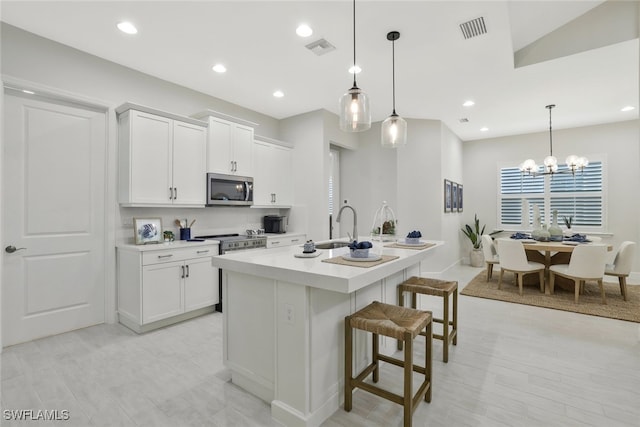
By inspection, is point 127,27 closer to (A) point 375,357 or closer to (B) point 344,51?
(B) point 344,51

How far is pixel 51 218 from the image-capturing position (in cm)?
303

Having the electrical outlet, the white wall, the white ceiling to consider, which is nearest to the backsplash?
the white ceiling

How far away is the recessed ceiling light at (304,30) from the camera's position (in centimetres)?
278

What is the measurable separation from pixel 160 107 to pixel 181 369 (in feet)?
10.2

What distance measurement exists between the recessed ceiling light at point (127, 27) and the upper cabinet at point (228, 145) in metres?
1.22

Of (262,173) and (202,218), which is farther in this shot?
(262,173)

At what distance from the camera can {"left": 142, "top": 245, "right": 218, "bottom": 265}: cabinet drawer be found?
3148mm

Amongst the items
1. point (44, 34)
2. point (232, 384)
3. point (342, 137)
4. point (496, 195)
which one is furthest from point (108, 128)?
A: point (496, 195)

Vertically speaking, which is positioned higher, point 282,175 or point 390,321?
point 282,175

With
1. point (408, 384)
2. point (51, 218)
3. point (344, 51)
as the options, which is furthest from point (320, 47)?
point (51, 218)

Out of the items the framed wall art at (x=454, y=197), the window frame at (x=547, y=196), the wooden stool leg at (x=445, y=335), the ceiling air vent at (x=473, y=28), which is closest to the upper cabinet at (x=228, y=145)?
the ceiling air vent at (x=473, y=28)

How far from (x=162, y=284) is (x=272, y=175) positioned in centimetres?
244

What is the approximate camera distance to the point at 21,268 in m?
2.86

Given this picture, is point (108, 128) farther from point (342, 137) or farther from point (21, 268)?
point (342, 137)
